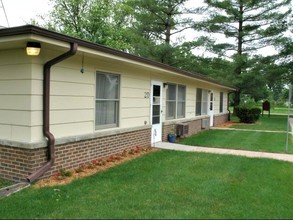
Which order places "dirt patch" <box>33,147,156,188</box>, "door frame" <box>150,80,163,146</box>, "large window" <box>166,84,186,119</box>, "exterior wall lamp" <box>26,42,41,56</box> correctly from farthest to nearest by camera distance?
"large window" <box>166,84,186,119</box> < "door frame" <box>150,80,163,146</box> < "dirt patch" <box>33,147,156,188</box> < "exterior wall lamp" <box>26,42,41,56</box>

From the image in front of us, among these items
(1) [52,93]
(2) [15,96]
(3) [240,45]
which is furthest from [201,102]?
(3) [240,45]

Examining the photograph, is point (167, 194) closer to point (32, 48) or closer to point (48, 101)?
point (48, 101)

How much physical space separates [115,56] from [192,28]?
67.3ft

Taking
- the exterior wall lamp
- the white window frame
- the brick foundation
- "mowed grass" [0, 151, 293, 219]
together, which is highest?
the exterior wall lamp

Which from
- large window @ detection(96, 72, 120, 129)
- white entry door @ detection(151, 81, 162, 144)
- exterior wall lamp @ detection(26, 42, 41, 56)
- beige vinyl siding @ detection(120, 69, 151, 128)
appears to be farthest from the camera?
white entry door @ detection(151, 81, 162, 144)

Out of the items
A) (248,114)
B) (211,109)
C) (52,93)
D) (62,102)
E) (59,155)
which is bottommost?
(59,155)

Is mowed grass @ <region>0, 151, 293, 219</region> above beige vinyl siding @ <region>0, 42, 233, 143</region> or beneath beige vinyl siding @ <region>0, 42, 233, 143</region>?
beneath

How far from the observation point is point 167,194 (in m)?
4.82

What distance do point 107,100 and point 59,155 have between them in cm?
198

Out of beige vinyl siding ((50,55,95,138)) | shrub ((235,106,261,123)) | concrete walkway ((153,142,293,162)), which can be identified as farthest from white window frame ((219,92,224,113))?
beige vinyl siding ((50,55,95,138))

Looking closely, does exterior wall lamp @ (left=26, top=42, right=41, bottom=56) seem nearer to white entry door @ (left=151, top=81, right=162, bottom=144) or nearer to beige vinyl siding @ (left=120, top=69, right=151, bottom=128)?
beige vinyl siding @ (left=120, top=69, right=151, bottom=128)

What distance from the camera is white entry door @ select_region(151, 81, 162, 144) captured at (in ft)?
31.7

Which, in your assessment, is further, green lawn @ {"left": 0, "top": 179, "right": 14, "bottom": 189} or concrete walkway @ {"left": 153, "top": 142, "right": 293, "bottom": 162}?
concrete walkway @ {"left": 153, "top": 142, "right": 293, "bottom": 162}

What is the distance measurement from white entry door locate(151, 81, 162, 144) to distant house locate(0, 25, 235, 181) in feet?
2.46
